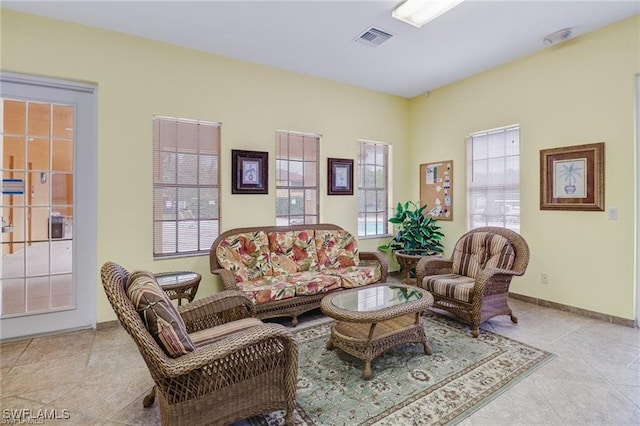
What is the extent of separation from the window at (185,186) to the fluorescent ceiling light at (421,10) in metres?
2.40

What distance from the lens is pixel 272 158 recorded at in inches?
168

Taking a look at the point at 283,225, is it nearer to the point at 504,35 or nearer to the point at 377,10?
the point at 377,10

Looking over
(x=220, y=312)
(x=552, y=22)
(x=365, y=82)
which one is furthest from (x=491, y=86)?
(x=220, y=312)

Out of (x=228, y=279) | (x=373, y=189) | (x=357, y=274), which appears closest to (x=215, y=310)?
(x=228, y=279)

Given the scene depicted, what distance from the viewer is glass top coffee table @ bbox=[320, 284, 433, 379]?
2.36 metres

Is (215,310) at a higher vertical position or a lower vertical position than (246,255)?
lower

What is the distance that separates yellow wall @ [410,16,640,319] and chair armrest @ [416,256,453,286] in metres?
1.16

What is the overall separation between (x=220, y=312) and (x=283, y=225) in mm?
2187

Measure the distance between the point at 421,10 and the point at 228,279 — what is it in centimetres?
317

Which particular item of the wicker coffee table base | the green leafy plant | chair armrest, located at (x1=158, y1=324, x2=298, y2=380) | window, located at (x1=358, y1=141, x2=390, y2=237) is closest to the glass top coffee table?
the wicker coffee table base

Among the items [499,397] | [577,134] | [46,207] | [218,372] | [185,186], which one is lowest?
[499,397]

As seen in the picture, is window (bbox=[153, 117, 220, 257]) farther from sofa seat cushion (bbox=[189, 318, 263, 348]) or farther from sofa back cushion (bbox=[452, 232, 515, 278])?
sofa back cushion (bbox=[452, 232, 515, 278])

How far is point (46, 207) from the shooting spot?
320 cm

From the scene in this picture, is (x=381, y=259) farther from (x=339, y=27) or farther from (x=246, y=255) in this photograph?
(x=339, y=27)
